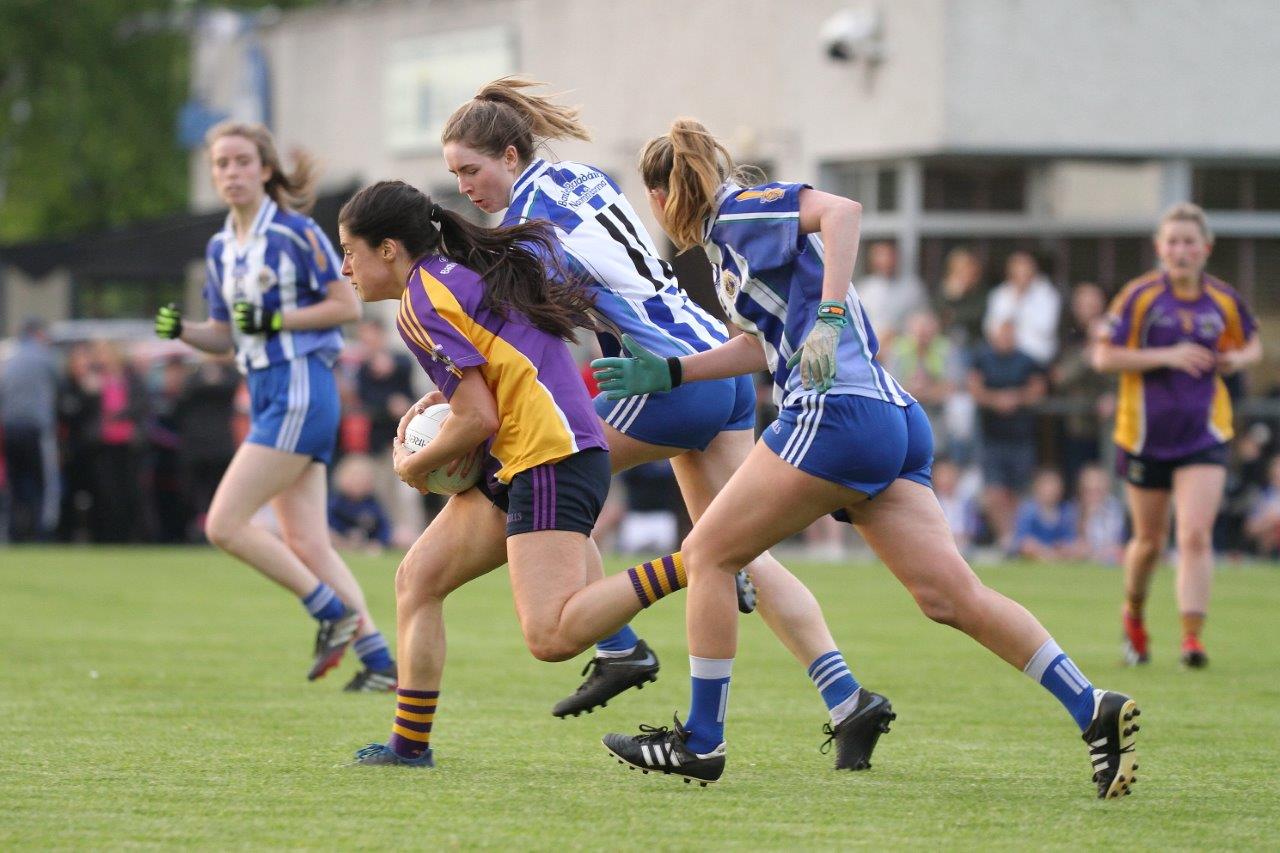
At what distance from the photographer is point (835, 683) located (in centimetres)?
636

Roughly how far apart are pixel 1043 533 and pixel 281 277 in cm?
990

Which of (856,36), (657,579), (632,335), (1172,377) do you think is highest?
(856,36)

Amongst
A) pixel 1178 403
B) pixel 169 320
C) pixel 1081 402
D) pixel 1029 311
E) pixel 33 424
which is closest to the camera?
pixel 169 320

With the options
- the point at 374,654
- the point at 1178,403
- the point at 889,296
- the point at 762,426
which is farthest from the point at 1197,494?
the point at 762,426

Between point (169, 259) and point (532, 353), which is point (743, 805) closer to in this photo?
point (532, 353)

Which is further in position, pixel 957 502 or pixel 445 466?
pixel 957 502

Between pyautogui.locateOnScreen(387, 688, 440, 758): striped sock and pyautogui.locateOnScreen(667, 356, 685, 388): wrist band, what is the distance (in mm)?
1158

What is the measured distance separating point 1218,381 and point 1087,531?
7.48 metres

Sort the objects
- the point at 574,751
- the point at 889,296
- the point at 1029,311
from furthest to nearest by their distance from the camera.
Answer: the point at 889,296, the point at 1029,311, the point at 574,751

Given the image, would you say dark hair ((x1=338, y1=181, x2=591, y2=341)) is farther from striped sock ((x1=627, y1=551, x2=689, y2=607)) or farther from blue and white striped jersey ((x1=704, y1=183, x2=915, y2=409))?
striped sock ((x1=627, y1=551, x2=689, y2=607))

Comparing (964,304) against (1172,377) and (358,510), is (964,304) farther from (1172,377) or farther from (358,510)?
(1172,377)

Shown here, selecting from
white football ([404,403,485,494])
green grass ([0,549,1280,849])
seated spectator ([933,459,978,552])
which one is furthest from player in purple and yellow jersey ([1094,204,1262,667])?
seated spectator ([933,459,978,552])

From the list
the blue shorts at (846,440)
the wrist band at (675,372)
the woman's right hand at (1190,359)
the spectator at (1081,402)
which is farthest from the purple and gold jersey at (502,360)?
the spectator at (1081,402)

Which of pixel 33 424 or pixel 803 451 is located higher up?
pixel 803 451
